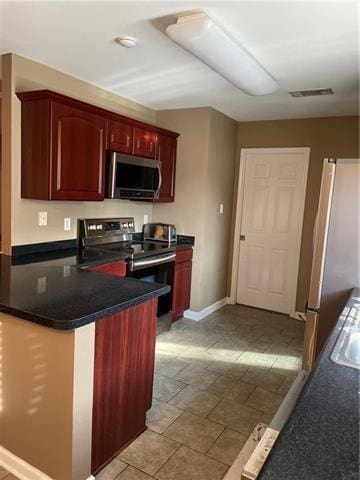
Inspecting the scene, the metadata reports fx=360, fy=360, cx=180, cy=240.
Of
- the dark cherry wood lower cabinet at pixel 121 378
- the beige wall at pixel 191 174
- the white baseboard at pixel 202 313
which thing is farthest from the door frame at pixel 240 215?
the dark cherry wood lower cabinet at pixel 121 378

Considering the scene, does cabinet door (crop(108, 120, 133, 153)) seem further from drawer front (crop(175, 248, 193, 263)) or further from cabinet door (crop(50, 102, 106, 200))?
drawer front (crop(175, 248, 193, 263))

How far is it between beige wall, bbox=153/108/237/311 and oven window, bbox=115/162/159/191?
1.80ft

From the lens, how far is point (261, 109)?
399 centimetres

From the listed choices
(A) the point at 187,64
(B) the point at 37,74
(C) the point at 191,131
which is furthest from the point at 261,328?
(B) the point at 37,74

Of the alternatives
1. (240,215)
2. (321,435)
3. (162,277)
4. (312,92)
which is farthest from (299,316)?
(321,435)

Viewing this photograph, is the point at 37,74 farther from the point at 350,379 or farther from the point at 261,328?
the point at 261,328

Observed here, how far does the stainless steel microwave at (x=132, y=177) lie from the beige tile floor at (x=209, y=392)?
1494mm

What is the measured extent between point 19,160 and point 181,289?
85.0 inches

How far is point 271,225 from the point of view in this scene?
4637mm

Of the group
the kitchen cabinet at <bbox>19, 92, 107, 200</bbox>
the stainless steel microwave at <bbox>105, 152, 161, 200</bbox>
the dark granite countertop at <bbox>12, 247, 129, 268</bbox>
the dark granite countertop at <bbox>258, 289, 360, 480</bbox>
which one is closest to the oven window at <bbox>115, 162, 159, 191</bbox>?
the stainless steel microwave at <bbox>105, 152, 161, 200</bbox>

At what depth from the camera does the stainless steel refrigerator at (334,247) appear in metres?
2.36

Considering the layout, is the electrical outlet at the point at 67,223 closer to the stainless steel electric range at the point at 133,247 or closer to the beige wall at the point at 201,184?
the stainless steel electric range at the point at 133,247

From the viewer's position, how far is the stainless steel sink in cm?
143

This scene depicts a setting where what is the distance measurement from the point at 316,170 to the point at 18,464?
3.98 metres
